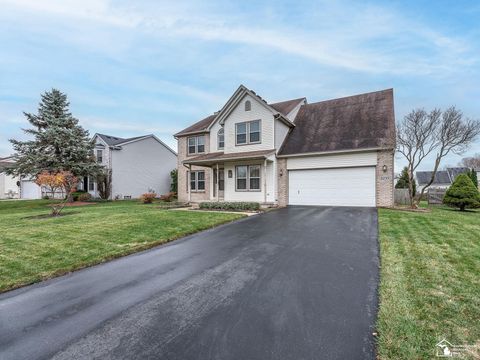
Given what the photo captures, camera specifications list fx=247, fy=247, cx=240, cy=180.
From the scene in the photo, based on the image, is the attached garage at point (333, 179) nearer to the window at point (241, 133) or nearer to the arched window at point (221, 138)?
the window at point (241, 133)

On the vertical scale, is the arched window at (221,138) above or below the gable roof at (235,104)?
below

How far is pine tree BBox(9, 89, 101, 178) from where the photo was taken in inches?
834

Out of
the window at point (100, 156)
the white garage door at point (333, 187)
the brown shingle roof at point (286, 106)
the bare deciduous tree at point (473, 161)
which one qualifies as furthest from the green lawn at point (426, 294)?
the bare deciduous tree at point (473, 161)

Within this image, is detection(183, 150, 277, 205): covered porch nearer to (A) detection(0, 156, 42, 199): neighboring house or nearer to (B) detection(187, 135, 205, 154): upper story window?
(B) detection(187, 135, 205, 154): upper story window

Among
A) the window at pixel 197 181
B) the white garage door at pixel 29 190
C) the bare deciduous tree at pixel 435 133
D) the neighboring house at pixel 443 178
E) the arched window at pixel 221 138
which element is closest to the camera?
the bare deciduous tree at pixel 435 133

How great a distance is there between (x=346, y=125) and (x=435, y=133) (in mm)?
4620

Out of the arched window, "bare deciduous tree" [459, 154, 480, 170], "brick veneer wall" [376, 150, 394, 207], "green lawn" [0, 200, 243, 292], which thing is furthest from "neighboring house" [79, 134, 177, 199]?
"bare deciduous tree" [459, 154, 480, 170]

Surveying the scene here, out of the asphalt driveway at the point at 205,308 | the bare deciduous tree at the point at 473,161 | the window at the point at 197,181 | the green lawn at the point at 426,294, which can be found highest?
the bare deciduous tree at the point at 473,161

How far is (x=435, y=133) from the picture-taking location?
1273 centimetres

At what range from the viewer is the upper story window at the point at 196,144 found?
19.8 meters

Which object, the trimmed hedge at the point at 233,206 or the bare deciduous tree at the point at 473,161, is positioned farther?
the bare deciduous tree at the point at 473,161

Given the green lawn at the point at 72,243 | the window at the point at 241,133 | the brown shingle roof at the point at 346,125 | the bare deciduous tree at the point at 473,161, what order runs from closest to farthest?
the green lawn at the point at 72,243 → the brown shingle roof at the point at 346,125 → the window at the point at 241,133 → the bare deciduous tree at the point at 473,161

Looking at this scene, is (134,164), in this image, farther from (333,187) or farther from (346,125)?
(346,125)

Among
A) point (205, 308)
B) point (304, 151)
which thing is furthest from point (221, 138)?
point (205, 308)
